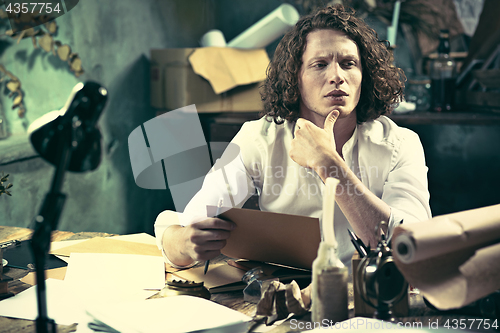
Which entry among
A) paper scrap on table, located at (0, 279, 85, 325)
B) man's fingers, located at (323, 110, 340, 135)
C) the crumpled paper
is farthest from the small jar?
paper scrap on table, located at (0, 279, 85, 325)

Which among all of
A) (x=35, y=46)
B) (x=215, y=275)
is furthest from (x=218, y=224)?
(x=35, y=46)

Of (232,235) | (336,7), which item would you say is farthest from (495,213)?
(336,7)

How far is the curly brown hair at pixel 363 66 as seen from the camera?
4.76ft

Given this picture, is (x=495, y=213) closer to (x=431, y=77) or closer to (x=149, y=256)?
(x=149, y=256)

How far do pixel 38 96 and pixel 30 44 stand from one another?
23cm

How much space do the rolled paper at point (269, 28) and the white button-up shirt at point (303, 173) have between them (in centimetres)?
130

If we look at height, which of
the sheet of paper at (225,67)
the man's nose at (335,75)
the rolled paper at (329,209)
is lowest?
the rolled paper at (329,209)

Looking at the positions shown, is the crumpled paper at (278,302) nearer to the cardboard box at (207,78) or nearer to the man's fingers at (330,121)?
the man's fingers at (330,121)

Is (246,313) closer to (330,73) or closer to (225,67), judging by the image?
(330,73)

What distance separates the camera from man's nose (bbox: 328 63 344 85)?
135 centimetres

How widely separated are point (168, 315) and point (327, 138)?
66cm

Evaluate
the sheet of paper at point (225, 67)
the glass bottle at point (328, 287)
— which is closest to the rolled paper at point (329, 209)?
the glass bottle at point (328, 287)

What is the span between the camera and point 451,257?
2.20 ft

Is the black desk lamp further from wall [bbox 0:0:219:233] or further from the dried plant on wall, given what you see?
the dried plant on wall
